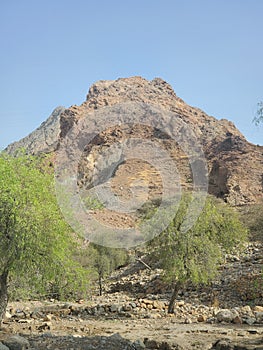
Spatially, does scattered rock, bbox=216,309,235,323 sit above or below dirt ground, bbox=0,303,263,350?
above

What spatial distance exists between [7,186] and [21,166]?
141 centimetres

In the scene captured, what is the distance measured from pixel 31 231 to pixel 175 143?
8248 centimetres

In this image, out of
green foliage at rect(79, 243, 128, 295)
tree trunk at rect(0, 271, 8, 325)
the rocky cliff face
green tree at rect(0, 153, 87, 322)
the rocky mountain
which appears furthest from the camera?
the rocky cliff face

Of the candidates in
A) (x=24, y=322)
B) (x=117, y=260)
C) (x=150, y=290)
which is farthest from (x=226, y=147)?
(x=24, y=322)

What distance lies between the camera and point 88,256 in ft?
104

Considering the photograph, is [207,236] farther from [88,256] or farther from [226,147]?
[226,147]

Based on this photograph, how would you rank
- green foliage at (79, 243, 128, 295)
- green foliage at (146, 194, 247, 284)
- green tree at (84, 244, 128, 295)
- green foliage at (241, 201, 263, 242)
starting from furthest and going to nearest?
green foliage at (241, 201, 263, 242)
green tree at (84, 244, 128, 295)
green foliage at (79, 243, 128, 295)
green foliage at (146, 194, 247, 284)

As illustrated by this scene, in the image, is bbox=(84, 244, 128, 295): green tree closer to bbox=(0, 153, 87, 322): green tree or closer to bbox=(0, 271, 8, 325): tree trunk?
bbox=(0, 271, 8, 325): tree trunk

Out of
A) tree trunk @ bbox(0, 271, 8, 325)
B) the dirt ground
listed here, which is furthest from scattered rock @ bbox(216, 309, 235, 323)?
tree trunk @ bbox(0, 271, 8, 325)

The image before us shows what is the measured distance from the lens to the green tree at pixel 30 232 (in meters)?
11.1

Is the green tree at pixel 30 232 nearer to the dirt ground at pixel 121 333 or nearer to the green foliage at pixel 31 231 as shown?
the green foliage at pixel 31 231

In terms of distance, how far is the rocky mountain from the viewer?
7081cm

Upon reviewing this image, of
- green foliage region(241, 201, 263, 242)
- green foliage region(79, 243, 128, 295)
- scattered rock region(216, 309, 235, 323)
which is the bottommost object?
scattered rock region(216, 309, 235, 323)

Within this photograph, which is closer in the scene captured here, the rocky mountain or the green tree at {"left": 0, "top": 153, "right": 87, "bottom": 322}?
the green tree at {"left": 0, "top": 153, "right": 87, "bottom": 322}
